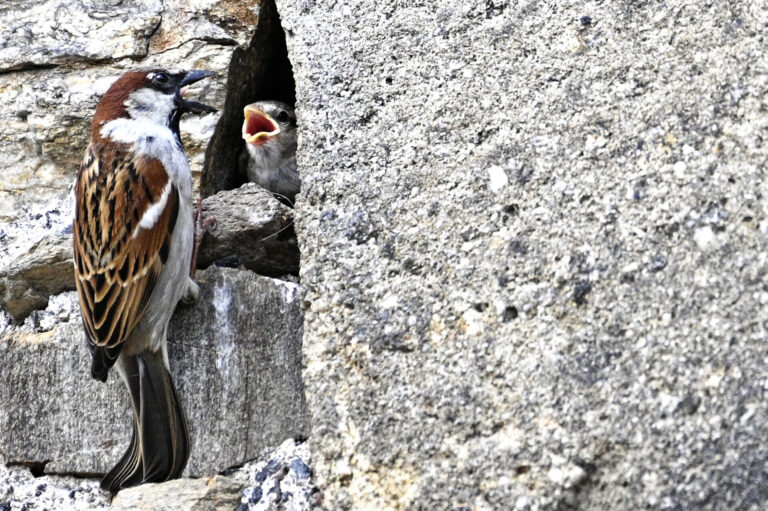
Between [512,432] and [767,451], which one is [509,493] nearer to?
[512,432]

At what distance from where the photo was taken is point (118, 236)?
7.59ft

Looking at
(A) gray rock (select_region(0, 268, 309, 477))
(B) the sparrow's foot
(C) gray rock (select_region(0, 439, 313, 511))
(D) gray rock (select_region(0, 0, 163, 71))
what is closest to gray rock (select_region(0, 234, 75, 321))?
→ (A) gray rock (select_region(0, 268, 309, 477))

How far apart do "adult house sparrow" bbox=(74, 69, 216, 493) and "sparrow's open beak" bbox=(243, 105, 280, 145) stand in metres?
0.35

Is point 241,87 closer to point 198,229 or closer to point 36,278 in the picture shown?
point 198,229

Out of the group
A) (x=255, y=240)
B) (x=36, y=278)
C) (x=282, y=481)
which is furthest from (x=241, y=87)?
(x=282, y=481)

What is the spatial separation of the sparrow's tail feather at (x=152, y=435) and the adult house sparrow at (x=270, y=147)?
94cm

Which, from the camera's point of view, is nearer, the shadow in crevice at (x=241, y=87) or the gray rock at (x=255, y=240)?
the gray rock at (x=255, y=240)

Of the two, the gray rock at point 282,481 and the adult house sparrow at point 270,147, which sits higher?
the adult house sparrow at point 270,147

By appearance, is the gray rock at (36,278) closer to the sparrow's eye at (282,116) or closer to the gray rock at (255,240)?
the gray rock at (255,240)

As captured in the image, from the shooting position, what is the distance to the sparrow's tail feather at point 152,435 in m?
2.00

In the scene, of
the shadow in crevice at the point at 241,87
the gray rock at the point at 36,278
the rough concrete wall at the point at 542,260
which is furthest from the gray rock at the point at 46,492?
the shadow in crevice at the point at 241,87

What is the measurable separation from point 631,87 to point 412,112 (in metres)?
0.43

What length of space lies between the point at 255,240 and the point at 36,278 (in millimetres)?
534

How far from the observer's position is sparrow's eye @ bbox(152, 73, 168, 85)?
2.51 meters
